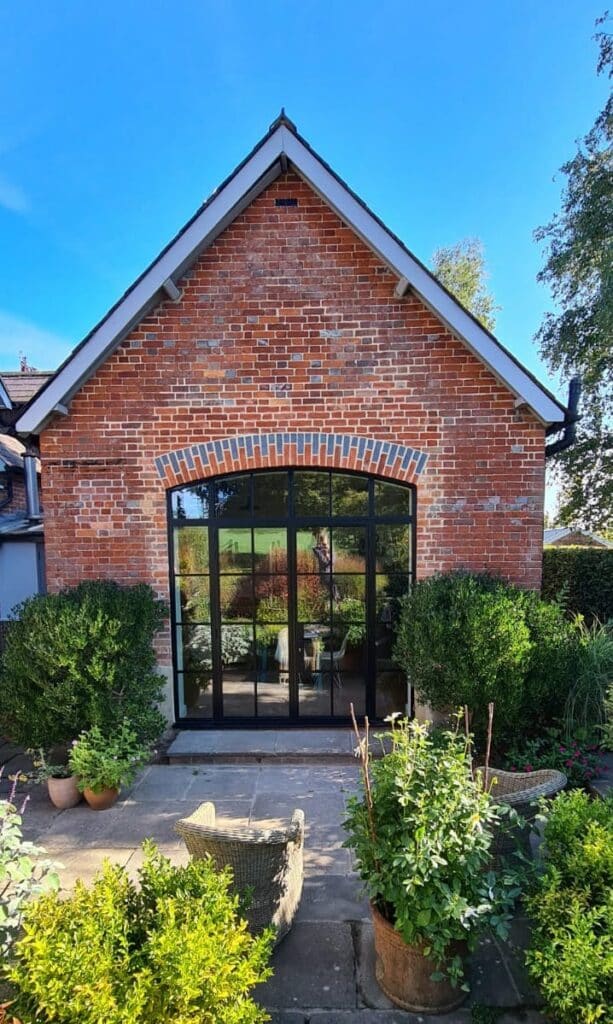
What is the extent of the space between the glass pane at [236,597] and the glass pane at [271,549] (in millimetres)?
233

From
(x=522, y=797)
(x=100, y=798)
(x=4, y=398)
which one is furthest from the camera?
(x=4, y=398)

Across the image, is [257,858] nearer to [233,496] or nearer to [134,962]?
[134,962]

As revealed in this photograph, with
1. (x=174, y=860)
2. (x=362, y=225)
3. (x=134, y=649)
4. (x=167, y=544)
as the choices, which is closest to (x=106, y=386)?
(x=167, y=544)

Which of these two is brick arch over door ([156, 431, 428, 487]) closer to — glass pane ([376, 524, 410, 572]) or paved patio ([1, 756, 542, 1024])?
glass pane ([376, 524, 410, 572])

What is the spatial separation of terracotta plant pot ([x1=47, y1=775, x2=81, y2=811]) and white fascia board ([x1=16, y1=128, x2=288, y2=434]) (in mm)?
3225

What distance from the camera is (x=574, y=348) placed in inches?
416

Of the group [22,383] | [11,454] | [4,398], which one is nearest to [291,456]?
[11,454]

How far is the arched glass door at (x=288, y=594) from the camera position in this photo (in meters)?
5.17

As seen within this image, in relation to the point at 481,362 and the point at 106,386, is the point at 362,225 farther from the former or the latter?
the point at 106,386

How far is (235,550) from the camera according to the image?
5250 mm

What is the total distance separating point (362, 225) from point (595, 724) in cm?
508

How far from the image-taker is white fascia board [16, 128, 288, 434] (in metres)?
4.45

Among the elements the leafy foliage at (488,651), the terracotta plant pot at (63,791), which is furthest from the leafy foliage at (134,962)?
the leafy foliage at (488,651)

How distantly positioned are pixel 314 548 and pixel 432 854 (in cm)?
334
